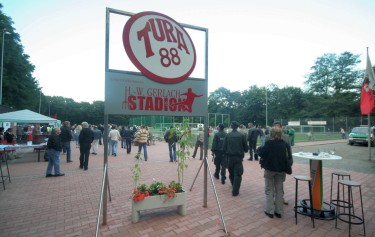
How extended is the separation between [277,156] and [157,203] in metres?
2.41

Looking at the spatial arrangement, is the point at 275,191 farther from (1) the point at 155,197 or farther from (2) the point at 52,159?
(2) the point at 52,159

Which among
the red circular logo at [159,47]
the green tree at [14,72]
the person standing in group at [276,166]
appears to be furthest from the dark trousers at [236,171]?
the green tree at [14,72]

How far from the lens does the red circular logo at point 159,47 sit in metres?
3.49

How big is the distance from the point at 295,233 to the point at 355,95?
59.0 meters

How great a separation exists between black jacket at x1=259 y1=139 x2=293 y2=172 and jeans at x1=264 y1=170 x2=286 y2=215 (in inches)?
7.5

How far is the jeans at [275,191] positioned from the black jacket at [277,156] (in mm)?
189

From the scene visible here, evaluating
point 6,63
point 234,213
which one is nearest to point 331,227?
point 234,213

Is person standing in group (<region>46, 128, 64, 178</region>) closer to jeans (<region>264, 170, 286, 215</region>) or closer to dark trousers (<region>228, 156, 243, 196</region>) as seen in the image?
dark trousers (<region>228, 156, 243, 196</region>)

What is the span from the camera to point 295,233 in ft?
11.3

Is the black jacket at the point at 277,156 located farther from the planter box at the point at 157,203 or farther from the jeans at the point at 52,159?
the jeans at the point at 52,159

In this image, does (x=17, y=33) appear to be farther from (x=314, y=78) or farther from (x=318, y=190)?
(x=314, y=78)

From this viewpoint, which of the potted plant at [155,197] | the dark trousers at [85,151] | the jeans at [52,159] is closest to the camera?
the potted plant at [155,197]

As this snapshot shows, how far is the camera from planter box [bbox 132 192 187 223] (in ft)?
12.1

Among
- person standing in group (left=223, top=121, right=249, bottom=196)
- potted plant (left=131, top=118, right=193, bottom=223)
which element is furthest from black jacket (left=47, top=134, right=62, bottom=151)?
person standing in group (left=223, top=121, right=249, bottom=196)
